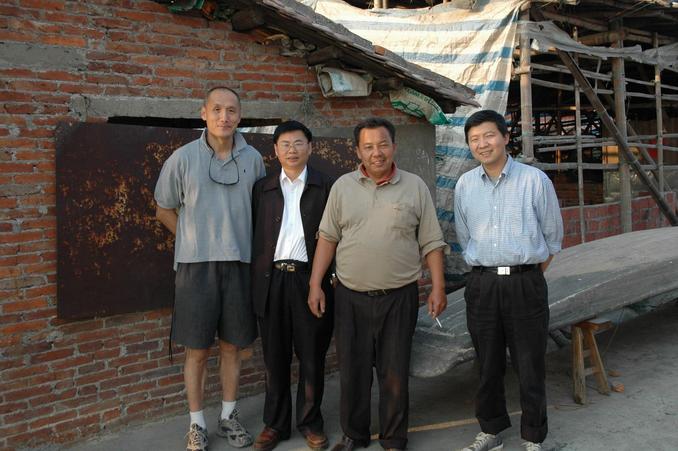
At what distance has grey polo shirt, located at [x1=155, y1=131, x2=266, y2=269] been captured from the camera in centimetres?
383

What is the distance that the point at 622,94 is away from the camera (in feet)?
28.7

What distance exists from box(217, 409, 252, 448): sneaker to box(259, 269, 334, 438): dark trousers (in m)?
0.19

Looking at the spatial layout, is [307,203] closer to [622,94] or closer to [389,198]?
[389,198]

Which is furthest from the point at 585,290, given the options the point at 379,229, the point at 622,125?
the point at 622,125

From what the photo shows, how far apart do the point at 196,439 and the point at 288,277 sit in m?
1.21

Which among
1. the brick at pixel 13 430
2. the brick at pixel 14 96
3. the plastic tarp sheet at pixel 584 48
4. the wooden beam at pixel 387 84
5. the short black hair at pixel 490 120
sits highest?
the plastic tarp sheet at pixel 584 48

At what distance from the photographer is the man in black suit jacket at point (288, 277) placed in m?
3.89

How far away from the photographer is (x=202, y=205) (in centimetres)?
384

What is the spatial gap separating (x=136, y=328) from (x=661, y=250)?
4.92 m

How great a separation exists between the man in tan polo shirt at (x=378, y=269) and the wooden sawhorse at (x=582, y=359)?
163cm

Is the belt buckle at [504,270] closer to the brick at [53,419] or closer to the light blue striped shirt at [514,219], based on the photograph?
the light blue striped shirt at [514,219]

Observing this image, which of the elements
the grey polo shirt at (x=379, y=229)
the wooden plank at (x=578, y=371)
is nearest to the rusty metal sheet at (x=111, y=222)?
the grey polo shirt at (x=379, y=229)

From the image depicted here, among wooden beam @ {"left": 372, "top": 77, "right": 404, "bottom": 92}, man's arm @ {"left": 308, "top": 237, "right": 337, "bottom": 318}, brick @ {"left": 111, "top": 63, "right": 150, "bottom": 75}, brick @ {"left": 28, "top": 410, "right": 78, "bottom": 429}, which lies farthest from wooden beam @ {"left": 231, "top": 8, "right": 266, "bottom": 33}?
brick @ {"left": 28, "top": 410, "right": 78, "bottom": 429}

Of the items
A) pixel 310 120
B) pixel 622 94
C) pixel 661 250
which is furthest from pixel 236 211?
pixel 622 94
